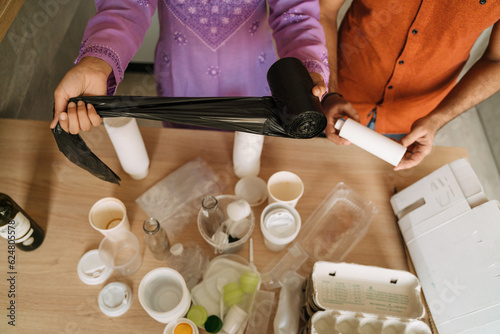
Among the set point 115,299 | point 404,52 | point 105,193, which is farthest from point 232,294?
point 404,52

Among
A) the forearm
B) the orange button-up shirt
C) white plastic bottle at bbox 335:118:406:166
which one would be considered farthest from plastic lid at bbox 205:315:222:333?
the orange button-up shirt

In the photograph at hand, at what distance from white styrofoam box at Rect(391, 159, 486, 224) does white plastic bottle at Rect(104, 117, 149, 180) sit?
0.88 meters

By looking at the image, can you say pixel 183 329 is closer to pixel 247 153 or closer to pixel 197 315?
pixel 197 315

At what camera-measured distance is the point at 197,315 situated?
0.83 meters

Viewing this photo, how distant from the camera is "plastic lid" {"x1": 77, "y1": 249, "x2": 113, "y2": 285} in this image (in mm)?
900

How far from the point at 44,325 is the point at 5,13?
814mm

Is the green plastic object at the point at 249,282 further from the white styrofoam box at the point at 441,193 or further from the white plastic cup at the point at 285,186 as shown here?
the white styrofoam box at the point at 441,193

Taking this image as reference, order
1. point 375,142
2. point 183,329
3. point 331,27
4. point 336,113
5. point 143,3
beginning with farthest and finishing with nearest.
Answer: point 331,27 → point 336,113 → point 143,3 → point 375,142 → point 183,329

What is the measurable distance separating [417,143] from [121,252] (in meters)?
1.10

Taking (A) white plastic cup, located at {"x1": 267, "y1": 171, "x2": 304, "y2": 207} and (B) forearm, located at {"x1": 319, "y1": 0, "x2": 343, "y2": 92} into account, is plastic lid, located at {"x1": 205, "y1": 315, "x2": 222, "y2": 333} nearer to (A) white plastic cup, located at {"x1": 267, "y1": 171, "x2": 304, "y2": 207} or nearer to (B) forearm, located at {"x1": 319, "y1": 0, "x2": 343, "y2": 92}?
(A) white plastic cup, located at {"x1": 267, "y1": 171, "x2": 304, "y2": 207}

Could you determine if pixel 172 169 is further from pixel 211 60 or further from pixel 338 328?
pixel 338 328

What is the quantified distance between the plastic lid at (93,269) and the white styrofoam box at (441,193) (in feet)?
3.12

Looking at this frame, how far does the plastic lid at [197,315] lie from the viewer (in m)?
0.83

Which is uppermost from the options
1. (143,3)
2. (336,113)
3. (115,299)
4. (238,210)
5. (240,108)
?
(143,3)
